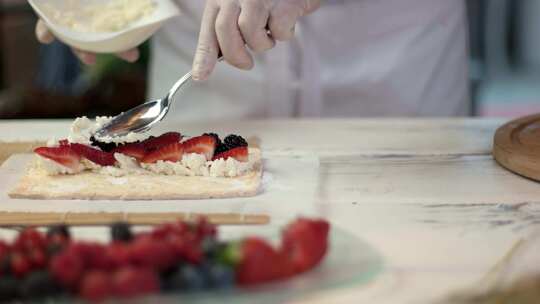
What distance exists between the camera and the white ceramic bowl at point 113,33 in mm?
1532

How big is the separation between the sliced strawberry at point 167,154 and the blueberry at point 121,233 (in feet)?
1.32

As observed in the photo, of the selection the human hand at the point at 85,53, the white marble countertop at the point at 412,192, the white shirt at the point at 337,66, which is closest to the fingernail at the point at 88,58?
the human hand at the point at 85,53

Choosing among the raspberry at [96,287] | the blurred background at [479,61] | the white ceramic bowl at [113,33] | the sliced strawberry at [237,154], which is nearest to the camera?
the raspberry at [96,287]

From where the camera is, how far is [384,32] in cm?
186

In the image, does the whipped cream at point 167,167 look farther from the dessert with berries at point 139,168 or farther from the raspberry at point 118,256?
the raspberry at point 118,256

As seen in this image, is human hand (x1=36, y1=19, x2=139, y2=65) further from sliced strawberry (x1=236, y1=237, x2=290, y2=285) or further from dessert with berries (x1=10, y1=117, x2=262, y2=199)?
sliced strawberry (x1=236, y1=237, x2=290, y2=285)

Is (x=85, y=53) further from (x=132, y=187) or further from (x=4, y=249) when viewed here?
(x=4, y=249)

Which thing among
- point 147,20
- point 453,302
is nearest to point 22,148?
point 147,20

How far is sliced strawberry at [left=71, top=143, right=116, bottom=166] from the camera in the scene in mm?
1327

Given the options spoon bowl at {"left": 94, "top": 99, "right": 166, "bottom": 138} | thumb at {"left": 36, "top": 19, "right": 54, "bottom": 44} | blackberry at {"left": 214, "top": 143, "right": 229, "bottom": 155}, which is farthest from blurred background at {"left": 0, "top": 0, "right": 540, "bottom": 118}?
blackberry at {"left": 214, "top": 143, "right": 229, "bottom": 155}

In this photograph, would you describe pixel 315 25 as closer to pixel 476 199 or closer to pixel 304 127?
pixel 304 127

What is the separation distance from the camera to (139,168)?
133 cm

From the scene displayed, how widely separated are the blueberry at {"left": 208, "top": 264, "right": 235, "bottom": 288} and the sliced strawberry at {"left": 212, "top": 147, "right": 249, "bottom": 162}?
0.50 m

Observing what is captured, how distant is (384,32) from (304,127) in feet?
1.08
